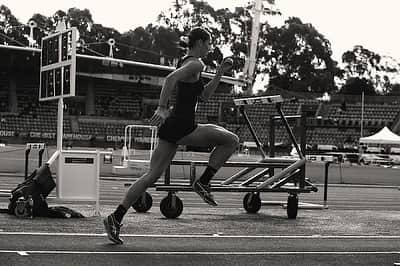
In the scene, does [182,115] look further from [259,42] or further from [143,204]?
[259,42]

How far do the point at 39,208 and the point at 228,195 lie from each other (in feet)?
31.2

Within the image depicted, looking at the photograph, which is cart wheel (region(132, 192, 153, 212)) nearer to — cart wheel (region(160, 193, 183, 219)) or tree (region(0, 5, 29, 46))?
cart wheel (region(160, 193, 183, 219))

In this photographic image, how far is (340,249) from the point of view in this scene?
7.72m

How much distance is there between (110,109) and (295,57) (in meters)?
39.2

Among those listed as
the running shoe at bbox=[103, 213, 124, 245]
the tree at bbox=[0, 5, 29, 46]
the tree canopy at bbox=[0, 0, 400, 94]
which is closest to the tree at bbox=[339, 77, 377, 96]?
the tree canopy at bbox=[0, 0, 400, 94]

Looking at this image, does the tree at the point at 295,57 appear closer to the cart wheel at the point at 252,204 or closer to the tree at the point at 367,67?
the tree at the point at 367,67

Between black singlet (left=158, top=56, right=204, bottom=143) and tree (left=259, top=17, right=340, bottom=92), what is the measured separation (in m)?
105

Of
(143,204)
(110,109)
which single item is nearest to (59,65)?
(143,204)

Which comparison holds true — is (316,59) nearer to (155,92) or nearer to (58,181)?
(155,92)

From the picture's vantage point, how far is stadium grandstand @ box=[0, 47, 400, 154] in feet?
243

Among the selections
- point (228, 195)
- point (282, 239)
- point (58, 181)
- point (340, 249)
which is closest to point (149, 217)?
point (58, 181)

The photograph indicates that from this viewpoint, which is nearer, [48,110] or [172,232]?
[172,232]

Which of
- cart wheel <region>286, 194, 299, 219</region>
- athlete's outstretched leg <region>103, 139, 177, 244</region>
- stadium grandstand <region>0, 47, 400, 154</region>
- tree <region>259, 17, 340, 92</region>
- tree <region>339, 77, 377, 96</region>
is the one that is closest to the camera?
athlete's outstretched leg <region>103, 139, 177, 244</region>

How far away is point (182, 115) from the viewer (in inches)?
307
